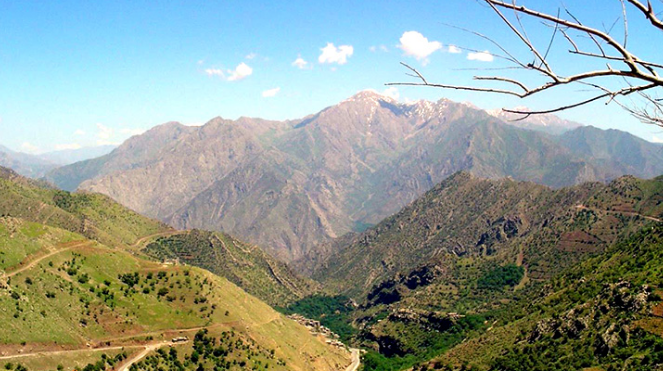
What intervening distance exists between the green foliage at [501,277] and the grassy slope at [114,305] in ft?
225

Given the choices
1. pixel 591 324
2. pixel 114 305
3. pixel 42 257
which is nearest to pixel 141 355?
pixel 114 305

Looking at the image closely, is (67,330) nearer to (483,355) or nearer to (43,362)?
(43,362)

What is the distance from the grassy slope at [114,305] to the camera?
73.8m

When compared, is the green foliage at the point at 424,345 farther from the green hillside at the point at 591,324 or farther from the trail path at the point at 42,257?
the trail path at the point at 42,257

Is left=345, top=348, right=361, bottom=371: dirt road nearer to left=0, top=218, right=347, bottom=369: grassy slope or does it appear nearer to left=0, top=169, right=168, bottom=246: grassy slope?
left=0, top=218, right=347, bottom=369: grassy slope

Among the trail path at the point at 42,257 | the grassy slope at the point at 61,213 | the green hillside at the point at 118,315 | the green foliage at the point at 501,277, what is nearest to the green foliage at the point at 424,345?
the green hillside at the point at 118,315

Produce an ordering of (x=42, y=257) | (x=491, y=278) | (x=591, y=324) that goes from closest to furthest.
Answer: (x=591, y=324), (x=42, y=257), (x=491, y=278)

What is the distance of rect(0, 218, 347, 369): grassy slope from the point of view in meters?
73.8

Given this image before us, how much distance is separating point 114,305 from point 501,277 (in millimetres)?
130917

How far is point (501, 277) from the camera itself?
17000 centimetres

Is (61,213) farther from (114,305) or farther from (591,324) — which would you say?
(591,324)

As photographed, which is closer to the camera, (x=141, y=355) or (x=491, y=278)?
(x=141, y=355)

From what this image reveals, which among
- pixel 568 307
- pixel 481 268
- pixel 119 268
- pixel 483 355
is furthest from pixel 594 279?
pixel 119 268

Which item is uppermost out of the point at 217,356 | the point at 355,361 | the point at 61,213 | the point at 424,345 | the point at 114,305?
the point at 61,213
